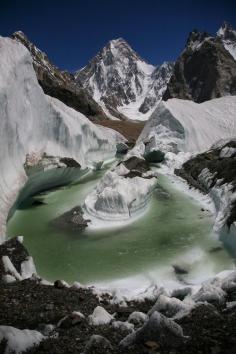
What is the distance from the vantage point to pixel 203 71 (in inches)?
5468

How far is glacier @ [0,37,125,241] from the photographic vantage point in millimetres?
18703

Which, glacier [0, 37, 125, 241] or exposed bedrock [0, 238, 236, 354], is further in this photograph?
glacier [0, 37, 125, 241]

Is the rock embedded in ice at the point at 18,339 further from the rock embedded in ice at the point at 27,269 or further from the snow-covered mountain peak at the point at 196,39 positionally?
the snow-covered mountain peak at the point at 196,39

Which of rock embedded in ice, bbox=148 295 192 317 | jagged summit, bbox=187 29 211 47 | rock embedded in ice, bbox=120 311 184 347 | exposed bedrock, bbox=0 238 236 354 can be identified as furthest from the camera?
jagged summit, bbox=187 29 211 47

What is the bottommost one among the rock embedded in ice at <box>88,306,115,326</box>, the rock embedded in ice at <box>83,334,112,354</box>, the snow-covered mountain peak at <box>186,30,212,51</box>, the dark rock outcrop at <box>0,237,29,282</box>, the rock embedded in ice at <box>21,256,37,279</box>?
the rock embedded in ice at <box>21,256,37,279</box>

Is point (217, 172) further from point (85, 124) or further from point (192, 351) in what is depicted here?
point (192, 351)

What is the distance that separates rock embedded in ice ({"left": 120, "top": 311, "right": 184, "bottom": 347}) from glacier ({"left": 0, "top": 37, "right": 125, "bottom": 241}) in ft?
31.8

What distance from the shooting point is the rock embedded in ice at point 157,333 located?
6262 mm

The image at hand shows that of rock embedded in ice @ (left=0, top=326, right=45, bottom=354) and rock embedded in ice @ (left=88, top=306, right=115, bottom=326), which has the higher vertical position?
rock embedded in ice @ (left=0, top=326, right=45, bottom=354)

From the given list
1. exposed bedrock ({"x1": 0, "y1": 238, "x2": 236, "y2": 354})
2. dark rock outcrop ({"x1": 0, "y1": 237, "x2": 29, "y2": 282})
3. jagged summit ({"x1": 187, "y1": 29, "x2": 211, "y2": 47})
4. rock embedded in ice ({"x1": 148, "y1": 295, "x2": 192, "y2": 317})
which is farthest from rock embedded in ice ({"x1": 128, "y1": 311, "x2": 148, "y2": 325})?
jagged summit ({"x1": 187, "y1": 29, "x2": 211, "y2": 47})

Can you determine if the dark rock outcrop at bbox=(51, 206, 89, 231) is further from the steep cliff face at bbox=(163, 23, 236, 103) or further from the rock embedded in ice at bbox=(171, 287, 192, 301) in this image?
the steep cliff face at bbox=(163, 23, 236, 103)

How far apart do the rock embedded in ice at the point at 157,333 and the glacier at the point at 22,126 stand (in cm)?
970

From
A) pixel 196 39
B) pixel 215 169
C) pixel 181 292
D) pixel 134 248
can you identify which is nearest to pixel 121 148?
pixel 215 169

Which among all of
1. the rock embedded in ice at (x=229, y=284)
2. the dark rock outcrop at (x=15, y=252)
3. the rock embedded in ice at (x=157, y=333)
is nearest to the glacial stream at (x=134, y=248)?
the dark rock outcrop at (x=15, y=252)
